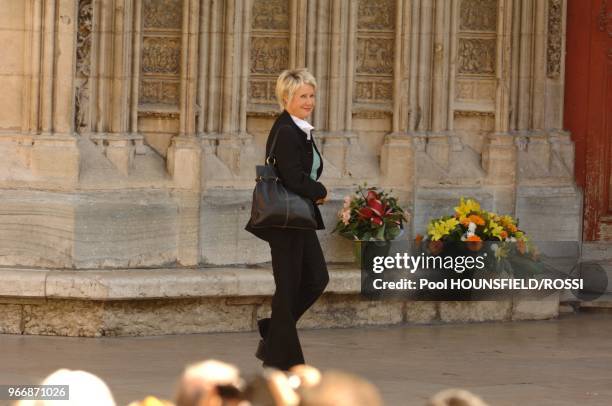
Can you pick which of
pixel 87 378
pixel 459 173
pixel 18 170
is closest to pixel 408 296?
pixel 459 173

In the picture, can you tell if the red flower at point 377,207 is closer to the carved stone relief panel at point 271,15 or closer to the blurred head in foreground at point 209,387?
the carved stone relief panel at point 271,15

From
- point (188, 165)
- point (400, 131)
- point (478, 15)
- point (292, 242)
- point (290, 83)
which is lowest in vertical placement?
point (292, 242)

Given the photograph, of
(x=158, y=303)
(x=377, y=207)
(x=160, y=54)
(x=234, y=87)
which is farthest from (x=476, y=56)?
(x=158, y=303)

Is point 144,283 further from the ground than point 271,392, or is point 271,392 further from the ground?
point 271,392

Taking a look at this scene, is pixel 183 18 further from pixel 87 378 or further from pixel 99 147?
pixel 87 378

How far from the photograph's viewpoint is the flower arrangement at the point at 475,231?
10672 millimetres

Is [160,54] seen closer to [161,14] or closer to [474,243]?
[161,14]

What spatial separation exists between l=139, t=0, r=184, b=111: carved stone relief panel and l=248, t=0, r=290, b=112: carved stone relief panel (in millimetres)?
574

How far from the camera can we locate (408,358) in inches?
364

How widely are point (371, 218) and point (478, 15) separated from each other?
1874 mm

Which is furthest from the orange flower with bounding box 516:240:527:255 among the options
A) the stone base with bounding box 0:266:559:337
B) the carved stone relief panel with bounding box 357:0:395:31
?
the carved stone relief panel with bounding box 357:0:395:31

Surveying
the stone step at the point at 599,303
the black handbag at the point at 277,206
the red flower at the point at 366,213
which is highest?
the black handbag at the point at 277,206

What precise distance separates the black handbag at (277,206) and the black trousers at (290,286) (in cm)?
10

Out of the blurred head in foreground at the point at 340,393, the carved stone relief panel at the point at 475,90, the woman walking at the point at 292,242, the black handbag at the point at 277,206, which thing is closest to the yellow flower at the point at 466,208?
the carved stone relief panel at the point at 475,90
